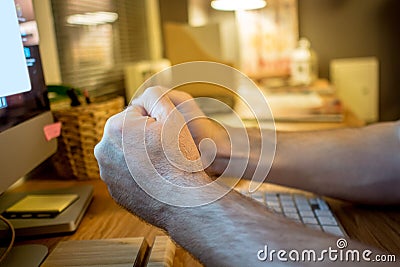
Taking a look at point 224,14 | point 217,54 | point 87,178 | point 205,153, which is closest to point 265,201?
point 205,153

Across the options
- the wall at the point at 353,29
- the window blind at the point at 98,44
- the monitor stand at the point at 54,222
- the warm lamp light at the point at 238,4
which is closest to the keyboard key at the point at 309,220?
the monitor stand at the point at 54,222

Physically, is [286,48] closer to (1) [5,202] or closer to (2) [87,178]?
(2) [87,178]

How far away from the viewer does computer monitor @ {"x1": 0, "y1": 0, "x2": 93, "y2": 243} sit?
0.56 meters

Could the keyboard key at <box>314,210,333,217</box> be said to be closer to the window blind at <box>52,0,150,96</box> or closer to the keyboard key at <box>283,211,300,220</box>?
the keyboard key at <box>283,211,300,220</box>

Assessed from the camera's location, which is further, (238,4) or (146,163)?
(238,4)

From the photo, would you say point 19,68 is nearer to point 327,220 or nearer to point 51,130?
point 51,130

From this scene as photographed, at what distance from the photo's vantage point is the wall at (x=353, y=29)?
9.24ft

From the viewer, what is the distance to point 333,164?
721 mm

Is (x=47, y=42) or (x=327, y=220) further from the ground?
(x=47, y=42)

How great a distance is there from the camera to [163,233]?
56cm

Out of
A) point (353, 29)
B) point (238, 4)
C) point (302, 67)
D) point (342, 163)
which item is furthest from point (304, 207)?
point (353, 29)

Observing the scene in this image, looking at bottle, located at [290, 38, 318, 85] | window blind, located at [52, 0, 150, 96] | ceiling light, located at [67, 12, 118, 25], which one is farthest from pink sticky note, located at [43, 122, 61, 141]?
bottle, located at [290, 38, 318, 85]

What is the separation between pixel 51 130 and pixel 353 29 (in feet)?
8.47

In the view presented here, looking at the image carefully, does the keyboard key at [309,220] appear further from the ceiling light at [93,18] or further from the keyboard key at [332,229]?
the ceiling light at [93,18]
